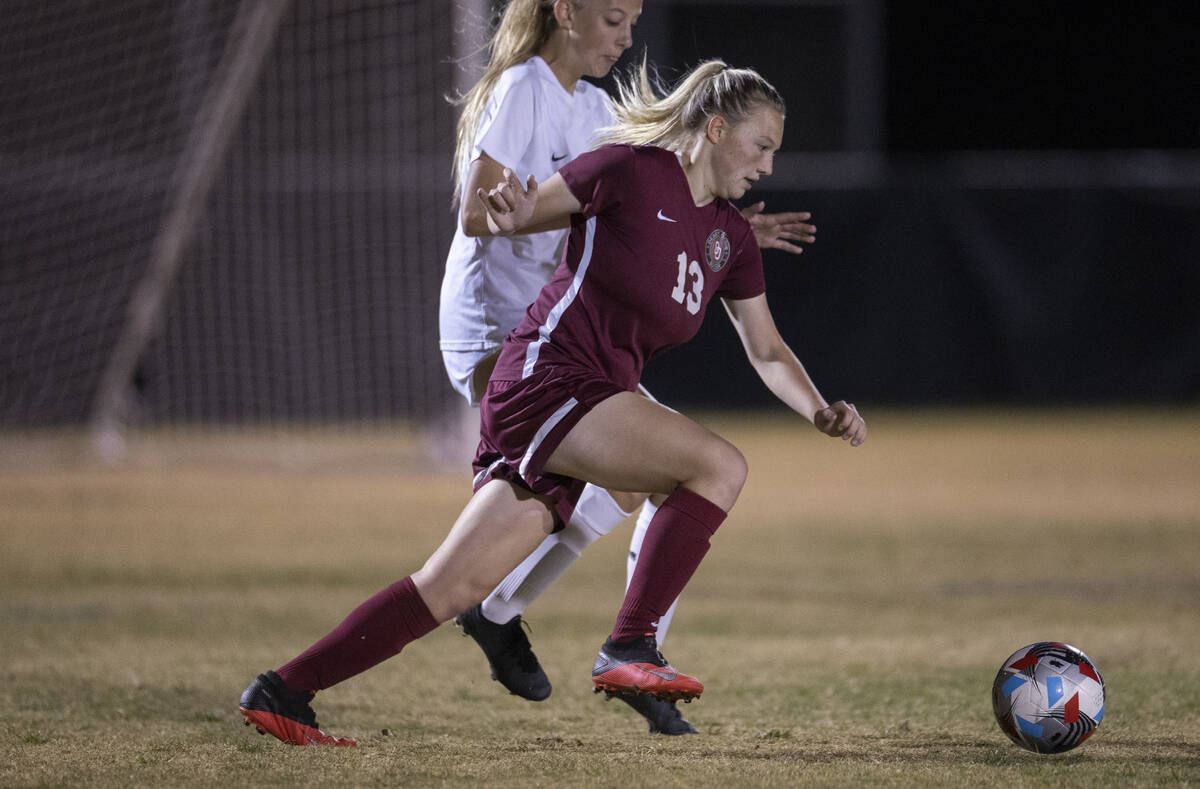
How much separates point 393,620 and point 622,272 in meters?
0.99

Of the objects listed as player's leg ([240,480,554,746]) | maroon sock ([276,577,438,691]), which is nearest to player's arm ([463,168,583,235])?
player's leg ([240,480,554,746])

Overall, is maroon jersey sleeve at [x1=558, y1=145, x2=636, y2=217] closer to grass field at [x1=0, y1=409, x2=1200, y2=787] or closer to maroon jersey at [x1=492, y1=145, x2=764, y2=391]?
maroon jersey at [x1=492, y1=145, x2=764, y2=391]

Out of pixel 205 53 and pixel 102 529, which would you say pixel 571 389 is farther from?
pixel 205 53

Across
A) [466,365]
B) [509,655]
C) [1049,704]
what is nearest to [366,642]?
[509,655]

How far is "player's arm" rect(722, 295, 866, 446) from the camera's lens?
3777 millimetres

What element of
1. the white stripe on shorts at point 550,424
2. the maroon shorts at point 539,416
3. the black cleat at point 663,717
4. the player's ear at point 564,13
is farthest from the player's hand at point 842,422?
the player's ear at point 564,13

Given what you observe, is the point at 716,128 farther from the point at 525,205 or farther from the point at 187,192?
the point at 187,192

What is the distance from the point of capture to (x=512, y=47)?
4.16 meters

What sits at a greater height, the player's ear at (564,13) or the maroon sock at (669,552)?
the player's ear at (564,13)

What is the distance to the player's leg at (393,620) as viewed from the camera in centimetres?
357

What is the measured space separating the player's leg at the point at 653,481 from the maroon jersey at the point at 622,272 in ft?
0.55

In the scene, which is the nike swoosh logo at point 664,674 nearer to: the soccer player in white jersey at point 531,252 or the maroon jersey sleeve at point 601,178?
the soccer player in white jersey at point 531,252

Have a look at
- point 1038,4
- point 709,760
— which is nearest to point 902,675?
point 709,760

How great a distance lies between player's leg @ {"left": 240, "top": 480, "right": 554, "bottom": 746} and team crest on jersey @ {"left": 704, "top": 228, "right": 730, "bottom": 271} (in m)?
0.79
